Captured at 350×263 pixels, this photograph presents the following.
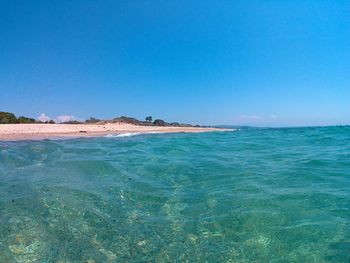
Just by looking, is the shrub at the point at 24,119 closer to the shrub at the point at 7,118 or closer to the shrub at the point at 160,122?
the shrub at the point at 7,118

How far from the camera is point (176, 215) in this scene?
5188 millimetres

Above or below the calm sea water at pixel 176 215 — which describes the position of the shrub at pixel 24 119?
above

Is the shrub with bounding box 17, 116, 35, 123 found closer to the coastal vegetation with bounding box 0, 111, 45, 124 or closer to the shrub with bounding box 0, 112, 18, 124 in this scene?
the coastal vegetation with bounding box 0, 111, 45, 124

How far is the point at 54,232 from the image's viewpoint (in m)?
4.43

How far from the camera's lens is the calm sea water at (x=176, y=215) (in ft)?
12.8

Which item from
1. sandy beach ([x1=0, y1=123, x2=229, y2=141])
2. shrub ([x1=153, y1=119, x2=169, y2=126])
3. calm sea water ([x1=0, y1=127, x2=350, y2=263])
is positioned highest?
shrub ([x1=153, y1=119, x2=169, y2=126])

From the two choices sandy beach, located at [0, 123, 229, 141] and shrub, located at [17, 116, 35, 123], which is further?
Result: shrub, located at [17, 116, 35, 123]

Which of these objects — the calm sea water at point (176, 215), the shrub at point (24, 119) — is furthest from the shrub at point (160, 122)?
the calm sea water at point (176, 215)

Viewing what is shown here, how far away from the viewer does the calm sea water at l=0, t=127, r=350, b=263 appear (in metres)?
3.91

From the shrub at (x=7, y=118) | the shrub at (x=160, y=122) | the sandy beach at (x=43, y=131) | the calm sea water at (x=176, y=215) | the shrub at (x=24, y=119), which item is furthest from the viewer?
the shrub at (x=160, y=122)

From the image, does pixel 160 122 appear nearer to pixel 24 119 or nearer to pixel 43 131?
pixel 24 119

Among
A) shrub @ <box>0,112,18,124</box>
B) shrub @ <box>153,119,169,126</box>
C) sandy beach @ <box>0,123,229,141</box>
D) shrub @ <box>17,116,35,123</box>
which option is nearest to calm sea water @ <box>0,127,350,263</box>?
sandy beach @ <box>0,123,229,141</box>

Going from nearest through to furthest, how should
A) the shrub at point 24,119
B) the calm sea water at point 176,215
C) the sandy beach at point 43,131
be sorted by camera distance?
1. the calm sea water at point 176,215
2. the sandy beach at point 43,131
3. the shrub at point 24,119

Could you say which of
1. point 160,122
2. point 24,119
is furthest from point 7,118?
point 160,122
